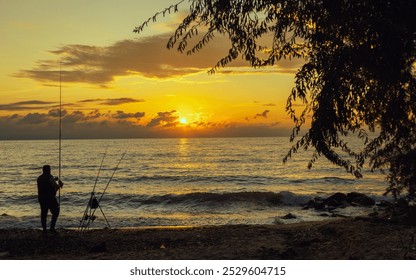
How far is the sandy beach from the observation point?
8.87 metres

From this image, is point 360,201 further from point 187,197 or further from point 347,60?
point 347,60

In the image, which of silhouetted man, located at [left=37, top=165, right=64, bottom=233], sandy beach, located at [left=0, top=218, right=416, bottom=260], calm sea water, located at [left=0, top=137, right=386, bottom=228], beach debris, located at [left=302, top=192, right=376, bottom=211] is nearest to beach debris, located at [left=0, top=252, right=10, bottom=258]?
sandy beach, located at [left=0, top=218, right=416, bottom=260]

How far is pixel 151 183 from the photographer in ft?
141

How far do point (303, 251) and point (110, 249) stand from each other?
526 cm

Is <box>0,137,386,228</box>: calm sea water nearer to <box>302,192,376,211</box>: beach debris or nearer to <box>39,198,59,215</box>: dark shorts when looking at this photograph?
<box>302,192,376,211</box>: beach debris

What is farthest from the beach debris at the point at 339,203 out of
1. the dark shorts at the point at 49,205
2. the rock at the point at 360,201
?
the dark shorts at the point at 49,205

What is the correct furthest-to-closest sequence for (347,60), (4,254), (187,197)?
1. (187,197)
2. (4,254)
3. (347,60)

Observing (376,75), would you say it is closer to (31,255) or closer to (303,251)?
(303,251)

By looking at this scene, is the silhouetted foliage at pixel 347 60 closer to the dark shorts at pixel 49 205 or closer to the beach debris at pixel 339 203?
the dark shorts at pixel 49 205

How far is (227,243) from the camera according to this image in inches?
425

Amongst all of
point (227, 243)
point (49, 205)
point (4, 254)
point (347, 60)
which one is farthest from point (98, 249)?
point (347, 60)

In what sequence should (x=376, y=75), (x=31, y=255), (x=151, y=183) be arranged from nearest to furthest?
1. (x=376, y=75)
2. (x=31, y=255)
3. (x=151, y=183)
